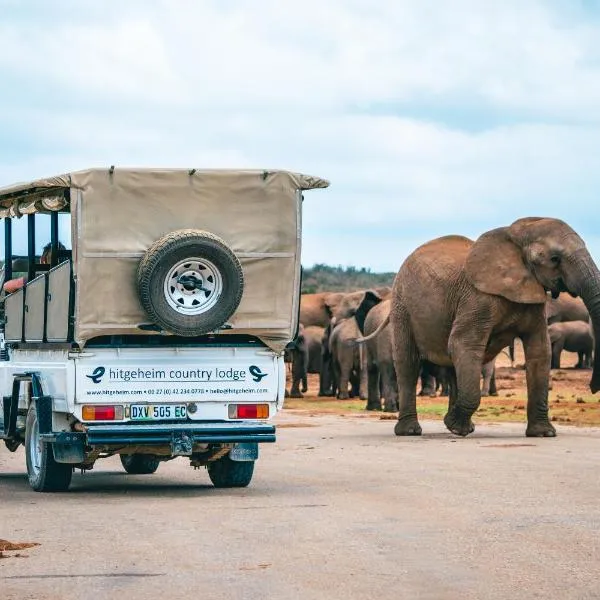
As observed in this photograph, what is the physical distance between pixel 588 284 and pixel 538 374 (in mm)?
2160

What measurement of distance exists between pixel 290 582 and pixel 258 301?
6685mm

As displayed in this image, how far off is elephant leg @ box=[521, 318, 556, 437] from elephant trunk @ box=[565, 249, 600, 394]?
3.52 feet

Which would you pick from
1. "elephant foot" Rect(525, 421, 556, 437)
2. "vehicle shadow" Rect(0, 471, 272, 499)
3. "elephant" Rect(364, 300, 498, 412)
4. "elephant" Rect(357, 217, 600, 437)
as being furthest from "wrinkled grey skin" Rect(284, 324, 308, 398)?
"vehicle shadow" Rect(0, 471, 272, 499)

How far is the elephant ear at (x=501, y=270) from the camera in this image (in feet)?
78.6

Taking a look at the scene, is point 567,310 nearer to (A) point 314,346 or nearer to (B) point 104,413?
(A) point 314,346

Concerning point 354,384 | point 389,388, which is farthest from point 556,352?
point 389,388

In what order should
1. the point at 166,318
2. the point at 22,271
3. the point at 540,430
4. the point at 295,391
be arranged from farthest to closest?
the point at 295,391 < the point at 540,430 < the point at 22,271 < the point at 166,318

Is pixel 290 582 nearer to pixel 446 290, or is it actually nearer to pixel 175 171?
pixel 175 171

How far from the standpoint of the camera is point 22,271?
60.5 feet

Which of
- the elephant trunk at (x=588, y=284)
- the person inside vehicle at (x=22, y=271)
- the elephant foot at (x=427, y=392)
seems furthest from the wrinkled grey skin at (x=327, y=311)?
the person inside vehicle at (x=22, y=271)

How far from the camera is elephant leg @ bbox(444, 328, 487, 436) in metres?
24.3

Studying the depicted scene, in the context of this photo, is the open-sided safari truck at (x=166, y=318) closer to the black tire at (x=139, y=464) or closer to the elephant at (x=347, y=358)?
the black tire at (x=139, y=464)

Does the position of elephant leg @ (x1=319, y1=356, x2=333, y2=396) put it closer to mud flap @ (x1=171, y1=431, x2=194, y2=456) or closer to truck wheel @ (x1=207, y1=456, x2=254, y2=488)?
truck wheel @ (x1=207, y1=456, x2=254, y2=488)

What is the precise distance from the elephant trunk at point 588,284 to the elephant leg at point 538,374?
42.2 inches
